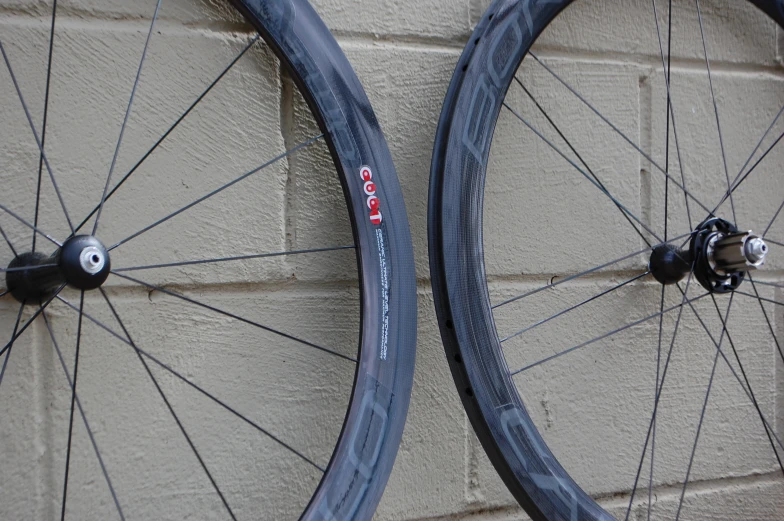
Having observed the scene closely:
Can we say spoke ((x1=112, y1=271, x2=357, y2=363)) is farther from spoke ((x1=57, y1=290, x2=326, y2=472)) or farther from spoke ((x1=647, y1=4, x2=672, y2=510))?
spoke ((x1=647, y1=4, x2=672, y2=510))

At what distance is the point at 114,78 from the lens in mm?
1031

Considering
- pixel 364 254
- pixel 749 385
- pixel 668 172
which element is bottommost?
pixel 364 254

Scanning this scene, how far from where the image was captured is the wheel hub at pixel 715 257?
3.60 ft

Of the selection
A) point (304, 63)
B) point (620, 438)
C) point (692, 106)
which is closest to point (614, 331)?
point (620, 438)

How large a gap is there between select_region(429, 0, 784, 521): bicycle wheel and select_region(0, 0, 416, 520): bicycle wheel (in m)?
0.25

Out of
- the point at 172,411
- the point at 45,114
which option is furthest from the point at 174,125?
the point at 172,411

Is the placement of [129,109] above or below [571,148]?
below

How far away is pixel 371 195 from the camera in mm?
1036

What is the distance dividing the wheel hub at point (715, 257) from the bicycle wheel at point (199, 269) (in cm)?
→ 47

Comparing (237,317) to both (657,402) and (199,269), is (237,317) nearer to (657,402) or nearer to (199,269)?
(199,269)

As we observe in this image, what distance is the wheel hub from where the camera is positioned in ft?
3.60

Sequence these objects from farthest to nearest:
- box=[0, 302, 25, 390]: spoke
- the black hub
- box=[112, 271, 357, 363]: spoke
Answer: box=[112, 271, 357, 363]: spoke < box=[0, 302, 25, 390]: spoke < the black hub

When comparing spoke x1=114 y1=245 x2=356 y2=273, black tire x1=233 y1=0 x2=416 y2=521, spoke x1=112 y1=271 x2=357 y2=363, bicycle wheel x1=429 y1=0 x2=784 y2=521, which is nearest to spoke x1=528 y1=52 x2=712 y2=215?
bicycle wheel x1=429 y1=0 x2=784 y2=521

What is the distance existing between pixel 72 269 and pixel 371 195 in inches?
16.9
